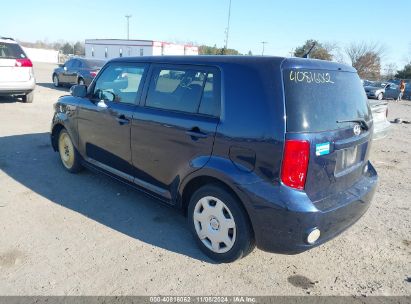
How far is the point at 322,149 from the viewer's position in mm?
2727

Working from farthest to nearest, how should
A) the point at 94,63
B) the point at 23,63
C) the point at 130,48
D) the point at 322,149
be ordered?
the point at 130,48 → the point at 94,63 → the point at 23,63 → the point at 322,149

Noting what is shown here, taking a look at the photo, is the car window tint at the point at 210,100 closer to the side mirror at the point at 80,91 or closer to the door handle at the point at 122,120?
the door handle at the point at 122,120

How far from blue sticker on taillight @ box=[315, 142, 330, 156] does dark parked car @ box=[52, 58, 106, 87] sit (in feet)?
45.7

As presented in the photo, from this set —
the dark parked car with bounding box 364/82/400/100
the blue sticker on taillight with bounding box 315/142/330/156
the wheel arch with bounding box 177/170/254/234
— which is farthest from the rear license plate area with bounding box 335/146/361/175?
the dark parked car with bounding box 364/82/400/100

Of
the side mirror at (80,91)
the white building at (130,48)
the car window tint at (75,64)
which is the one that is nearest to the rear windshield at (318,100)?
the side mirror at (80,91)

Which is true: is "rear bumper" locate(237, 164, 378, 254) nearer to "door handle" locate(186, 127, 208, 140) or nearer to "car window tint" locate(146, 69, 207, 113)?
"door handle" locate(186, 127, 208, 140)

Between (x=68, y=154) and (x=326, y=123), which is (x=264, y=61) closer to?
(x=326, y=123)

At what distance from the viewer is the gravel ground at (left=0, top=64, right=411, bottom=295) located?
289cm

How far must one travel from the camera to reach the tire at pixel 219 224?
116 inches

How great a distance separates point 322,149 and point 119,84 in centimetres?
263

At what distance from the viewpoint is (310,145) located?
2633 millimetres

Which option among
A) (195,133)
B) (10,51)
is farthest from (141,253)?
(10,51)

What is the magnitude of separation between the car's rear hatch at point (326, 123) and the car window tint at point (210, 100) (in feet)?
2.13

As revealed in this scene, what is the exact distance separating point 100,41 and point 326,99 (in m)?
56.4
